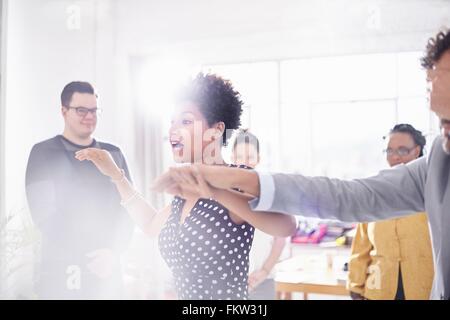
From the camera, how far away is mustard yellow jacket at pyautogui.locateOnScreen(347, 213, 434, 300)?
0.86 m

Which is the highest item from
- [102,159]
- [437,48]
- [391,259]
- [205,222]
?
[437,48]

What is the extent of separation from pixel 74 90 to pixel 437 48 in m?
0.65

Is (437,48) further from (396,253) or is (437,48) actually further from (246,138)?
(396,253)

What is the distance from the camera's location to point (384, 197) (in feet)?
1.91

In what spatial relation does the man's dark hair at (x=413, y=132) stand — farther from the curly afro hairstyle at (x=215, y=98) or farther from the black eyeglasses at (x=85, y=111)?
the black eyeglasses at (x=85, y=111)

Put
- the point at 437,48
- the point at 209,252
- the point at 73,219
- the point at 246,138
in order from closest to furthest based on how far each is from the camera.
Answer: the point at 437,48 < the point at 209,252 < the point at 246,138 < the point at 73,219

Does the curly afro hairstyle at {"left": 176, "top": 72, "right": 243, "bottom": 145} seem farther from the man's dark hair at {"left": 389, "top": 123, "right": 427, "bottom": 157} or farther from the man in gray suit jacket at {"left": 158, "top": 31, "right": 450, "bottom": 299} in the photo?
the man's dark hair at {"left": 389, "top": 123, "right": 427, "bottom": 157}

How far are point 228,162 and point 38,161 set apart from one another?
415 millimetres

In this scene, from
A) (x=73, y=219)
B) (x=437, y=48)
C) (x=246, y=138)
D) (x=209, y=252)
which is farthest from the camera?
(x=73, y=219)

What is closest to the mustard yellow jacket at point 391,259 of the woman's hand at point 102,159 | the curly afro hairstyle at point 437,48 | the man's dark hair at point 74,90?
the curly afro hairstyle at point 437,48

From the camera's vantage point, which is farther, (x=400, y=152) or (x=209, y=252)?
(x=400, y=152)

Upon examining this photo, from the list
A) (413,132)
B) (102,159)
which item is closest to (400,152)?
(413,132)
